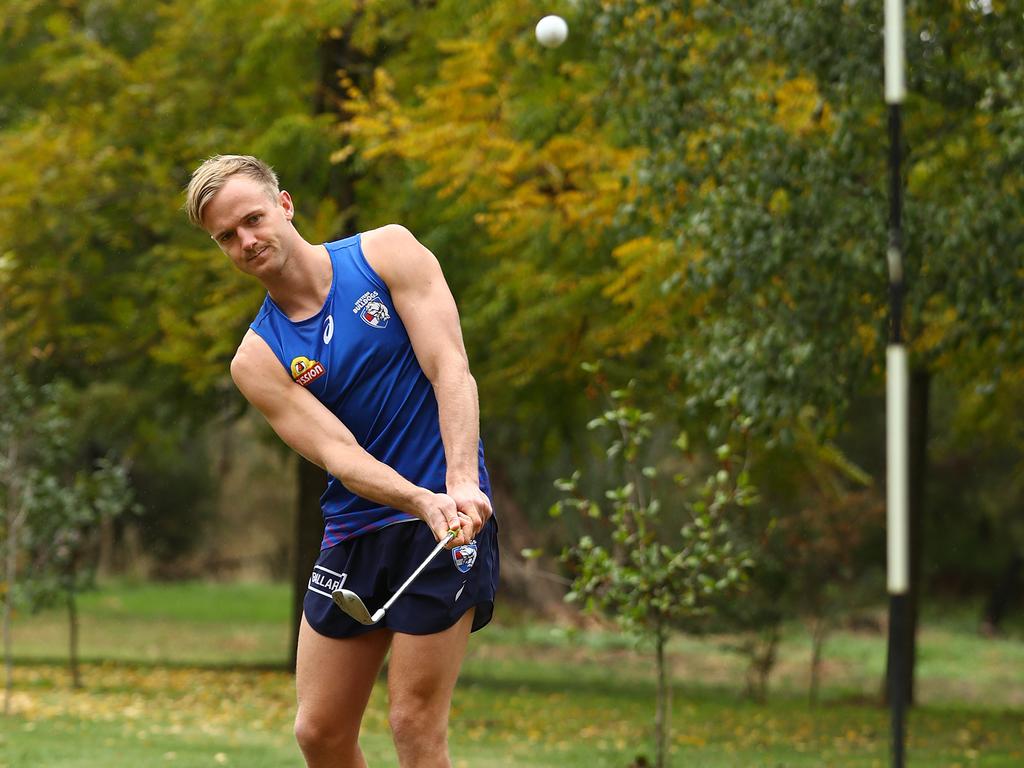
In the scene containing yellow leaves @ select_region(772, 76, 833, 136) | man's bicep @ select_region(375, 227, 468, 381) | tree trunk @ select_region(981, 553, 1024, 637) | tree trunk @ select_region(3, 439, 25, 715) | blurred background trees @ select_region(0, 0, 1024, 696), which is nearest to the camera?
man's bicep @ select_region(375, 227, 468, 381)

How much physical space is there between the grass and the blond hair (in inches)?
182

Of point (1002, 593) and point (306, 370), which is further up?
point (306, 370)

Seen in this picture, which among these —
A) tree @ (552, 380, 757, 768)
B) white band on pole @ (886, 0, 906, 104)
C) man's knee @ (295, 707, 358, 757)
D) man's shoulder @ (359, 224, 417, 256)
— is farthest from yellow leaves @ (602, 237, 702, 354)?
white band on pole @ (886, 0, 906, 104)

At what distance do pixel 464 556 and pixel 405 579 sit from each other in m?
0.17

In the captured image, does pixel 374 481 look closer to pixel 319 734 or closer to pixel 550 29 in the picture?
pixel 319 734

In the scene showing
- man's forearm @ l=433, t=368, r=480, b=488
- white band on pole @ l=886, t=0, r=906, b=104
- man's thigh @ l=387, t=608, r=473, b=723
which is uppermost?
white band on pole @ l=886, t=0, r=906, b=104

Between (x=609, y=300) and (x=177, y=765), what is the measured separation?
16.2 ft

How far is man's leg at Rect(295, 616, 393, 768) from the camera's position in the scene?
3.71 meters

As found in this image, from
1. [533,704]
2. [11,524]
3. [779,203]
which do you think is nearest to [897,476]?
[779,203]

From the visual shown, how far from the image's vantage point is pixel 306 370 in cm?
370

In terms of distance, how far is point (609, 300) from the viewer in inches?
437

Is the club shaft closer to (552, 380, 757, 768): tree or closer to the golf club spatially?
the golf club

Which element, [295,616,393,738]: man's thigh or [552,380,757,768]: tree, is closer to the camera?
[295,616,393,738]: man's thigh

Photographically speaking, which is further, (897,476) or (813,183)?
(813,183)
